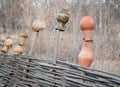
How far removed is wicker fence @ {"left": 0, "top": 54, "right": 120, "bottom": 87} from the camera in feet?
4.23

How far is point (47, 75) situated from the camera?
1659mm

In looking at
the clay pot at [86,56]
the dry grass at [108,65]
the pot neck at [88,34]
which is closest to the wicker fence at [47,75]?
the clay pot at [86,56]

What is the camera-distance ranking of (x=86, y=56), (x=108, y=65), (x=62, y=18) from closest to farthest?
(x=86, y=56) → (x=62, y=18) → (x=108, y=65)

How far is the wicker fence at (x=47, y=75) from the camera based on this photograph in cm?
129

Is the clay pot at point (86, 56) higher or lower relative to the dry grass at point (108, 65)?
higher

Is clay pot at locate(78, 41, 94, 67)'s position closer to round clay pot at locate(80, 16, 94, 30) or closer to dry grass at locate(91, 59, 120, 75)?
round clay pot at locate(80, 16, 94, 30)

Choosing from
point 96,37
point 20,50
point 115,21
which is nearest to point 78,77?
point 20,50

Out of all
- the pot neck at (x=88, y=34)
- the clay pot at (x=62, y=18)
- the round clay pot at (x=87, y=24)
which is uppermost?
the clay pot at (x=62, y=18)

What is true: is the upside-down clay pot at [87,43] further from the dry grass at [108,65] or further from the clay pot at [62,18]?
the dry grass at [108,65]

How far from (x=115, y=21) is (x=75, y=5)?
66cm

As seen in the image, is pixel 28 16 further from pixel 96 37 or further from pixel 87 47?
pixel 87 47

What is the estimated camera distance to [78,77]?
1.41 m

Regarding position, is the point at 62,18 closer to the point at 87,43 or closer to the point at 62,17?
the point at 62,17

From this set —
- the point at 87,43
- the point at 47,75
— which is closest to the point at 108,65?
the point at 47,75
